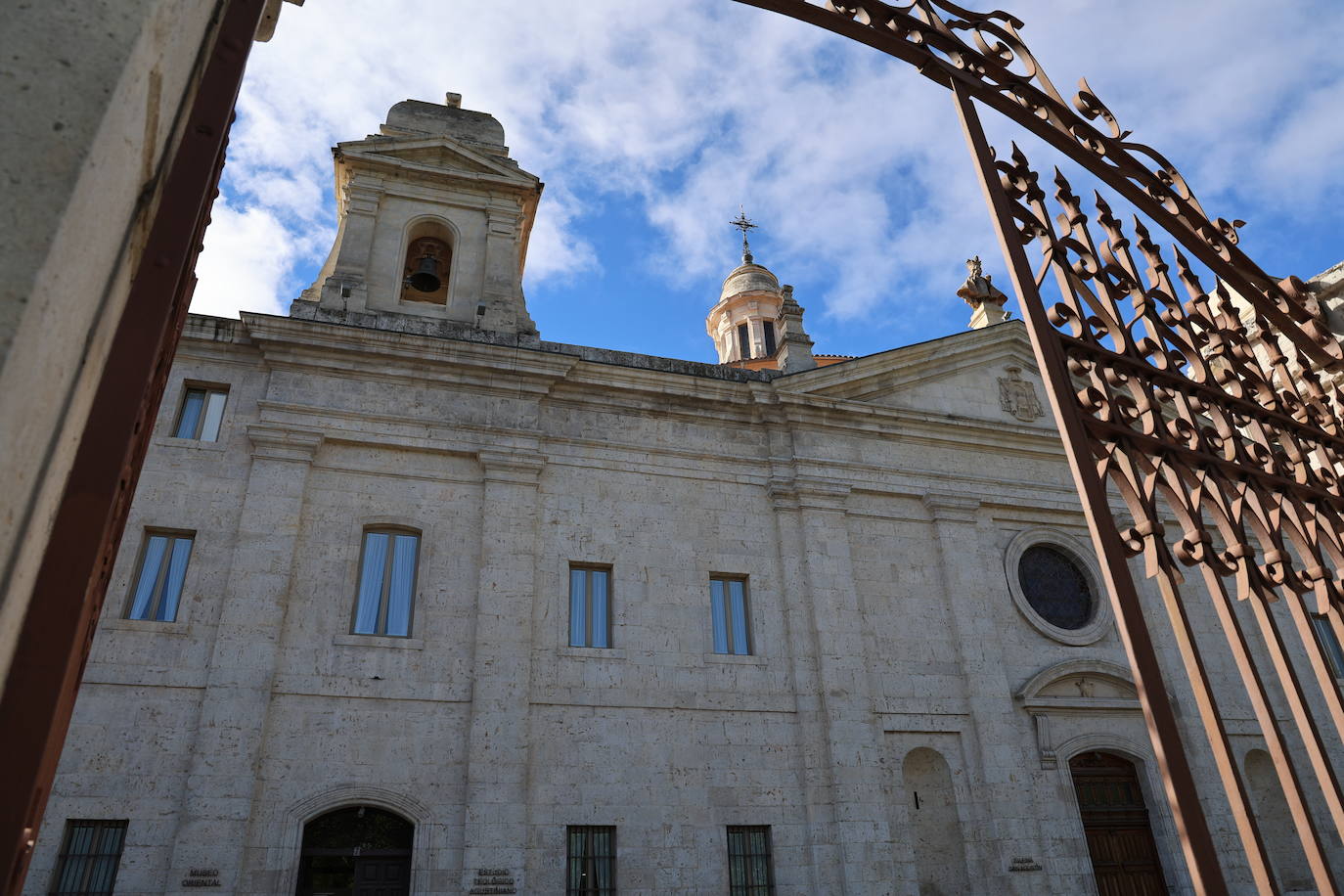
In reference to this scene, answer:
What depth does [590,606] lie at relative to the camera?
45.6 feet

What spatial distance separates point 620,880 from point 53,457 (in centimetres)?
1192

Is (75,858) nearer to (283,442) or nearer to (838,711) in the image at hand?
(283,442)

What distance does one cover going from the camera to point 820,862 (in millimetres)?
12906

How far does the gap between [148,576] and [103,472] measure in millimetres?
11855

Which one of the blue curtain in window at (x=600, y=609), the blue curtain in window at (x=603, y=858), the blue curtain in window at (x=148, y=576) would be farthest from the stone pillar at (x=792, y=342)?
the blue curtain in window at (x=148, y=576)

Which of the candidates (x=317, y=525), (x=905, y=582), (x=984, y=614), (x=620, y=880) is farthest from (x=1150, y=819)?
(x=317, y=525)

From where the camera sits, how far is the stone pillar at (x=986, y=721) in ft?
45.1

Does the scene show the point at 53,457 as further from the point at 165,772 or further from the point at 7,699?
the point at 165,772

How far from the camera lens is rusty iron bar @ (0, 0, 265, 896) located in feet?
5.35

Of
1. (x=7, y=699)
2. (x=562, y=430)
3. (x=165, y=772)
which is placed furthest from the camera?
(x=562, y=430)

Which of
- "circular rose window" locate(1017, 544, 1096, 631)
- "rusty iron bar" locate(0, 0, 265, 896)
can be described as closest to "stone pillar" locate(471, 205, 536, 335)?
"circular rose window" locate(1017, 544, 1096, 631)

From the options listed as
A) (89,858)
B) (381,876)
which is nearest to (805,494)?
(381,876)

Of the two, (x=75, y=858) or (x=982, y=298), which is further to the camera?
(x=982, y=298)

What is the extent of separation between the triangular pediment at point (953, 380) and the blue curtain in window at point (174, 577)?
32.4ft
